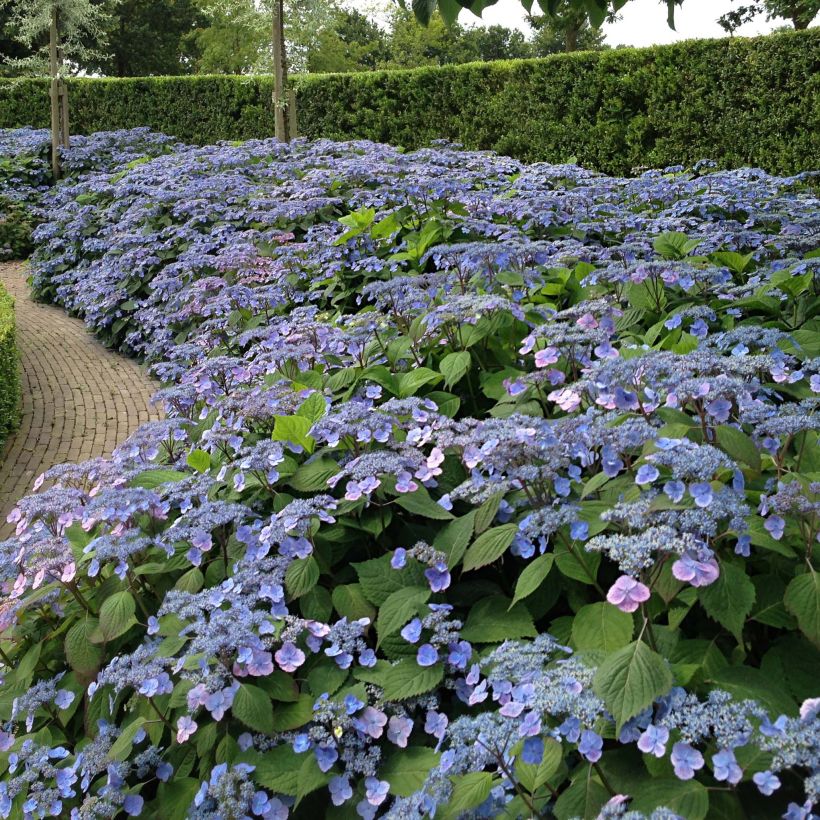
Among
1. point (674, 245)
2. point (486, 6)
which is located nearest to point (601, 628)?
point (486, 6)

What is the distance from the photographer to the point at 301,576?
2.25 meters

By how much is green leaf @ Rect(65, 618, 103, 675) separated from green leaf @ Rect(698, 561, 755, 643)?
5.72 feet

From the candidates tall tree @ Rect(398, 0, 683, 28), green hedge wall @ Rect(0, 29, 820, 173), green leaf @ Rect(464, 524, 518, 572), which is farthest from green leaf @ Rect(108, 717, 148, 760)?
green hedge wall @ Rect(0, 29, 820, 173)

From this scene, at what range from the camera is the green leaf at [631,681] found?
4.83ft

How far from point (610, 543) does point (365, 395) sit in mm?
1698

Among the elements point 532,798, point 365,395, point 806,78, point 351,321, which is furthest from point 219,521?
point 806,78

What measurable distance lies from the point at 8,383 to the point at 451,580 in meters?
4.68

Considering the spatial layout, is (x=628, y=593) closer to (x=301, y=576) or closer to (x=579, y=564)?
(x=579, y=564)

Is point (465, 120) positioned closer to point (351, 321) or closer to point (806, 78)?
point (806, 78)

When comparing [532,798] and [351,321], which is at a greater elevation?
[351,321]

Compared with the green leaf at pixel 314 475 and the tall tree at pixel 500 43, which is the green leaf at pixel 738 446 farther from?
the tall tree at pixel 500 43

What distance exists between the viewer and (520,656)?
171 centimetres

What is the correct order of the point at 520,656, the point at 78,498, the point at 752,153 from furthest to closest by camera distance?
1. the point at 752,153
2. the point at 78,498
3. the point at 520,656

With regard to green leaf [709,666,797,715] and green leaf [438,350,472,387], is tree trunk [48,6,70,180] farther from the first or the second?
green leaf [709,666,797,715]
